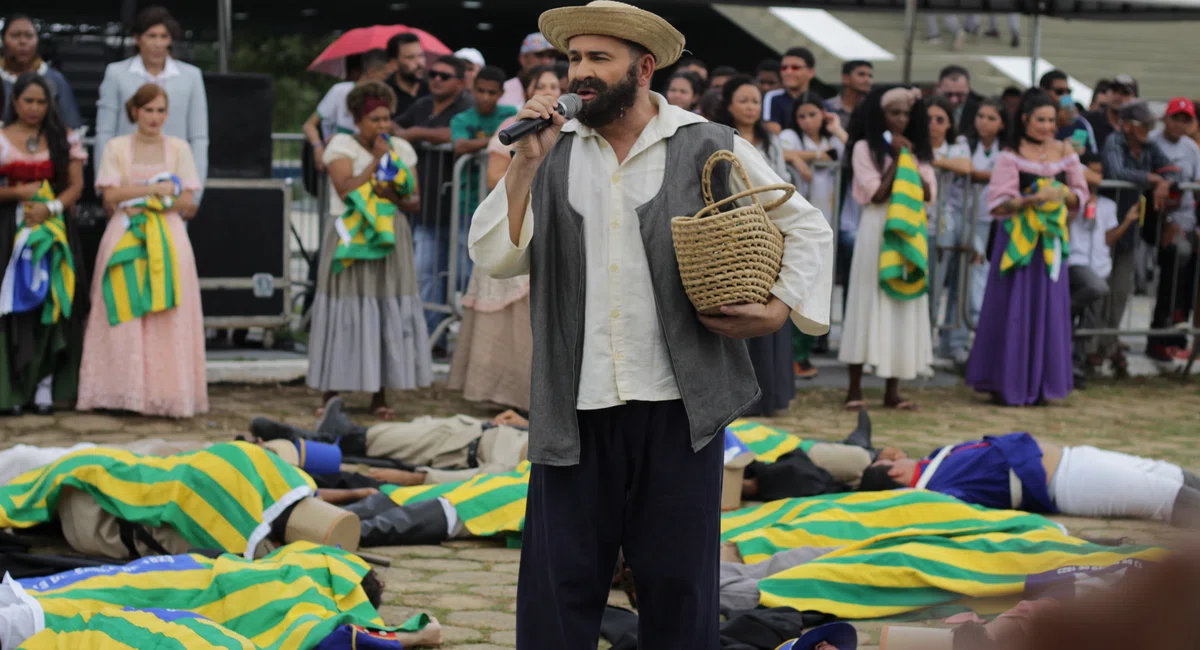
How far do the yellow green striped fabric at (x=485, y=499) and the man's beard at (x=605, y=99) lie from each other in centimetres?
268

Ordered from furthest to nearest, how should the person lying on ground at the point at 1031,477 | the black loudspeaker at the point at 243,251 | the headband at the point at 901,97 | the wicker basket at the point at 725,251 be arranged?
1. the black loudspeaker at the point at 243,251
2. the headband at the point at 901,97
3. the person lying on ground at the point at 1031,477
4. the wicker basket at the point at 725,251

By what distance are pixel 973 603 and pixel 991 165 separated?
33.5 feet

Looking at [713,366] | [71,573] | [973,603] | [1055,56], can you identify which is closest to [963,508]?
[713,366]

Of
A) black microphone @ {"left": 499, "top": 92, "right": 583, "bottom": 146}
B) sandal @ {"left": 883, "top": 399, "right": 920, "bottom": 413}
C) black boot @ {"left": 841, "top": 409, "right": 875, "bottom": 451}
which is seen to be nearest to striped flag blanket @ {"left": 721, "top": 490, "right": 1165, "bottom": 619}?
black boot @ {"left": 841, "top": 409, "right": 875, "bottom": 451}

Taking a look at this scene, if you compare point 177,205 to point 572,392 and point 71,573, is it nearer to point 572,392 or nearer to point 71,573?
point 71,573

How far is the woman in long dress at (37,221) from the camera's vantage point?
8312 mm

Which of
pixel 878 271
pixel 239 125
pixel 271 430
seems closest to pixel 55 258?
pixel 239 125

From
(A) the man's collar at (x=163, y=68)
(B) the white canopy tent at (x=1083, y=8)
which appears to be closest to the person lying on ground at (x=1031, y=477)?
(A) the man's collar at (x=163, y=68)

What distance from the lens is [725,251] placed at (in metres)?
3.43

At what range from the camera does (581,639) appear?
142 inches

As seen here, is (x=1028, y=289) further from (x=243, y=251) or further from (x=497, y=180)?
(x=243, y=251)

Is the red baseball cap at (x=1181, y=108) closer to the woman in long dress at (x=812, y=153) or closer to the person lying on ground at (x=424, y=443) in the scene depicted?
the woman in long dress at (x=812, y=153)

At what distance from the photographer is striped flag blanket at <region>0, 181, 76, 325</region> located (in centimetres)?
835

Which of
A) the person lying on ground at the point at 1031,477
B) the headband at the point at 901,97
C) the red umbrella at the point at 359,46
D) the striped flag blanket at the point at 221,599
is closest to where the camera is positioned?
Result: the striped flag blanket at the point at 221,599
